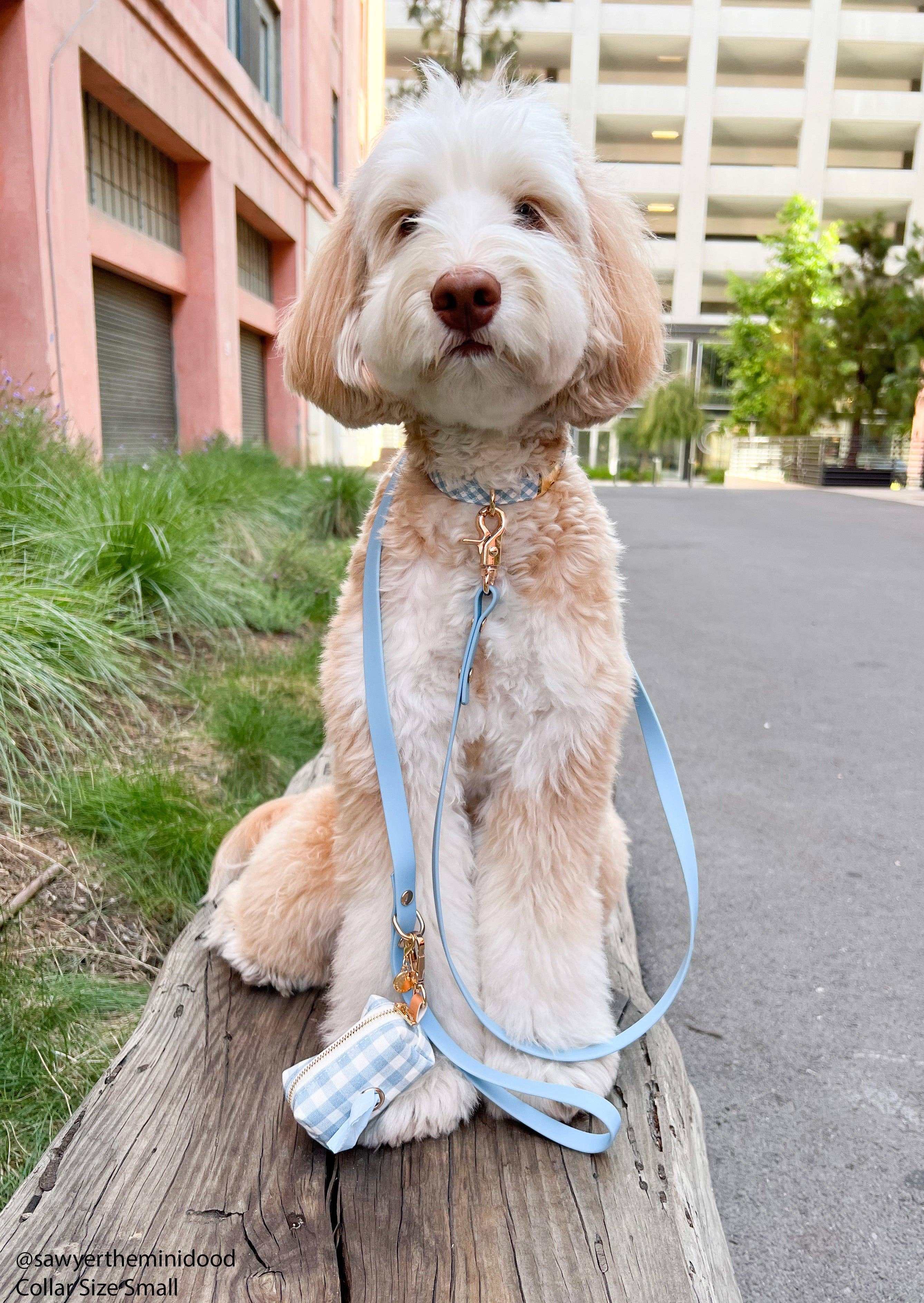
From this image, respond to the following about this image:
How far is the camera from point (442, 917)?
142cm

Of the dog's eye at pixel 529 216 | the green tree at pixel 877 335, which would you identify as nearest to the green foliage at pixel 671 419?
the green tree at pixel 877 335

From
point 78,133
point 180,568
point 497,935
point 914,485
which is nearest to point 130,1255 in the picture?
point 497,935

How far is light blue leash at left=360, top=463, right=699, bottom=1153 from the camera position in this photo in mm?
1317

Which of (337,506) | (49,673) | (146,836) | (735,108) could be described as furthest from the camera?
(735,108)

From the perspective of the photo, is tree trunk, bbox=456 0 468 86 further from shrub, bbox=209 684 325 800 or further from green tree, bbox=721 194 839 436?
green tree, bbox=721 194 839 436

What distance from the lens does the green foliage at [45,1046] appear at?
1.55 metres

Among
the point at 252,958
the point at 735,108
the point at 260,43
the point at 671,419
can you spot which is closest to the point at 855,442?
the point at 671,419

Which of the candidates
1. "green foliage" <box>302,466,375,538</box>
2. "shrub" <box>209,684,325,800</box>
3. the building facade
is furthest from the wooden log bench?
the building facade

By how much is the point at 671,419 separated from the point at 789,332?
4.40 meters

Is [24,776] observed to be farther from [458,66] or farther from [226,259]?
[226,259]

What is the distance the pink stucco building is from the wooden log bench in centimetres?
245

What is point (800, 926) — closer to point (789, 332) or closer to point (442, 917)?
point (442, 917)

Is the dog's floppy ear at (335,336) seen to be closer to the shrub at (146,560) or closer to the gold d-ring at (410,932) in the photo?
the gold d-ring at (410,932)

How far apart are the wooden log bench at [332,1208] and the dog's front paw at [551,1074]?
0.05 m
